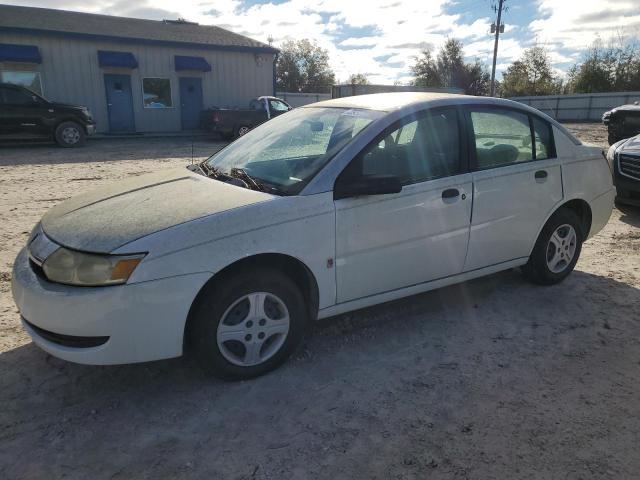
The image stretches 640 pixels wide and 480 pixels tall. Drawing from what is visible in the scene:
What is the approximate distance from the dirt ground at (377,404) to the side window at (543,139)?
124 centimetres

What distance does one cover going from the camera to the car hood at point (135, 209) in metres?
2.71

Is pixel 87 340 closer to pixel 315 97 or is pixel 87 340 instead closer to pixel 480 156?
pixel 480 156

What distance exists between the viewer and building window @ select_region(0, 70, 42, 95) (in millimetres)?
18938

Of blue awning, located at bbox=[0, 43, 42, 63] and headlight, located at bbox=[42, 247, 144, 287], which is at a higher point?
blue awning, located at bbox=[0, 43, 42, 63]

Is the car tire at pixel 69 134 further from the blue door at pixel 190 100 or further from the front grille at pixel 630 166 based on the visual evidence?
the front grille at pixel 630 166

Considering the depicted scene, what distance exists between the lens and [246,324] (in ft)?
9.71

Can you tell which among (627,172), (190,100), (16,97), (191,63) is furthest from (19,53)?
(627,172)

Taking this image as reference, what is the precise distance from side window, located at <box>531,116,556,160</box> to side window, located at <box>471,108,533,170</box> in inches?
3.1

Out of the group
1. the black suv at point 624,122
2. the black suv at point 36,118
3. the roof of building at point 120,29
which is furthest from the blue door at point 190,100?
the black suv at point 624,122

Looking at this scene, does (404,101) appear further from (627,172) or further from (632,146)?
(632,146)

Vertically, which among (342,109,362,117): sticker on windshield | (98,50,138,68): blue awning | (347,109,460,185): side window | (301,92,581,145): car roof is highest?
(98,50,138,68): blue awning

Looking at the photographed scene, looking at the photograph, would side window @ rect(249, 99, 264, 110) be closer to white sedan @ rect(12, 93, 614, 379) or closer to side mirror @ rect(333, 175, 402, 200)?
white sedan @ rect(12, 93, 614, 379)

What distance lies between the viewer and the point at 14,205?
7574mm

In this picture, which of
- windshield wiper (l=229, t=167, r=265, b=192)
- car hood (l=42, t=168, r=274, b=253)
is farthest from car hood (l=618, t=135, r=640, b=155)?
car hood (l=42, t=168, r=274, b=253)
